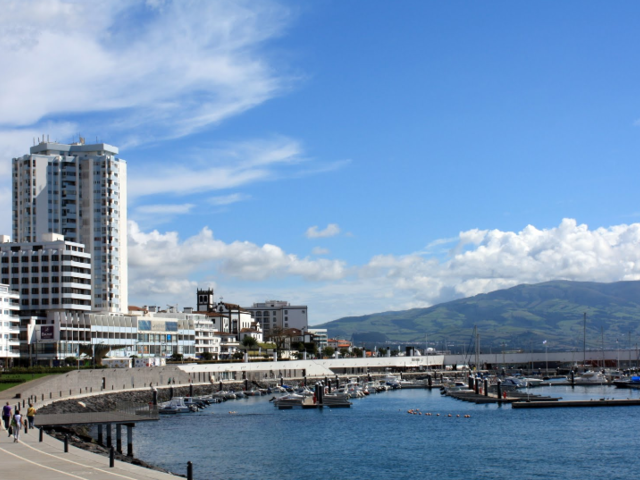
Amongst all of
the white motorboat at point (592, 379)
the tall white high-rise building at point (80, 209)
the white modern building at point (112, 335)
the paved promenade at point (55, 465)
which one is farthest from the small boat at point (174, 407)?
the white motorboat at point (592, 379)

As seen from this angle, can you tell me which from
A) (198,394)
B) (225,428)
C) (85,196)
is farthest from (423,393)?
(85,196)

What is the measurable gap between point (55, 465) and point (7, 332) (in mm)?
100551

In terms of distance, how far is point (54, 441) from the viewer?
46.8 metres

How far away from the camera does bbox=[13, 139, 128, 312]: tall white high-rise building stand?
175625 mm

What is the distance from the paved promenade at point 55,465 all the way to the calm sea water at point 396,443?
12.9 meters

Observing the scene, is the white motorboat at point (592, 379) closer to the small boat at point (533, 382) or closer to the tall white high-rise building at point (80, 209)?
the small boat at point (533, 382)

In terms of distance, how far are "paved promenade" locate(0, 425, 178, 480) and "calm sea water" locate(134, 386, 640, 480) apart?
12944 millimetres

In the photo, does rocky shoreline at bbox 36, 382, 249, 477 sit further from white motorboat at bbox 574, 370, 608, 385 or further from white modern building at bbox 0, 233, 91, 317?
white motorboat at bbox 574, 370, 608, 385

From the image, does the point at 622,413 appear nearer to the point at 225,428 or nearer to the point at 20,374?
the point at 225,428

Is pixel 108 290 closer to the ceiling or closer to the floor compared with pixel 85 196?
closer to the floor

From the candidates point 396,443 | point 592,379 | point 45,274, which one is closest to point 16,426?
point 396,443

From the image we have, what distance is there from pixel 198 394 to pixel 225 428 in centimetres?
4414

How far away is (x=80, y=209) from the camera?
582ft

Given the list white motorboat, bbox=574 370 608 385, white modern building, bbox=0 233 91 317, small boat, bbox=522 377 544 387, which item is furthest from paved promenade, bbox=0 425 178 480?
white motorboat, bbox=574 370 608 385
